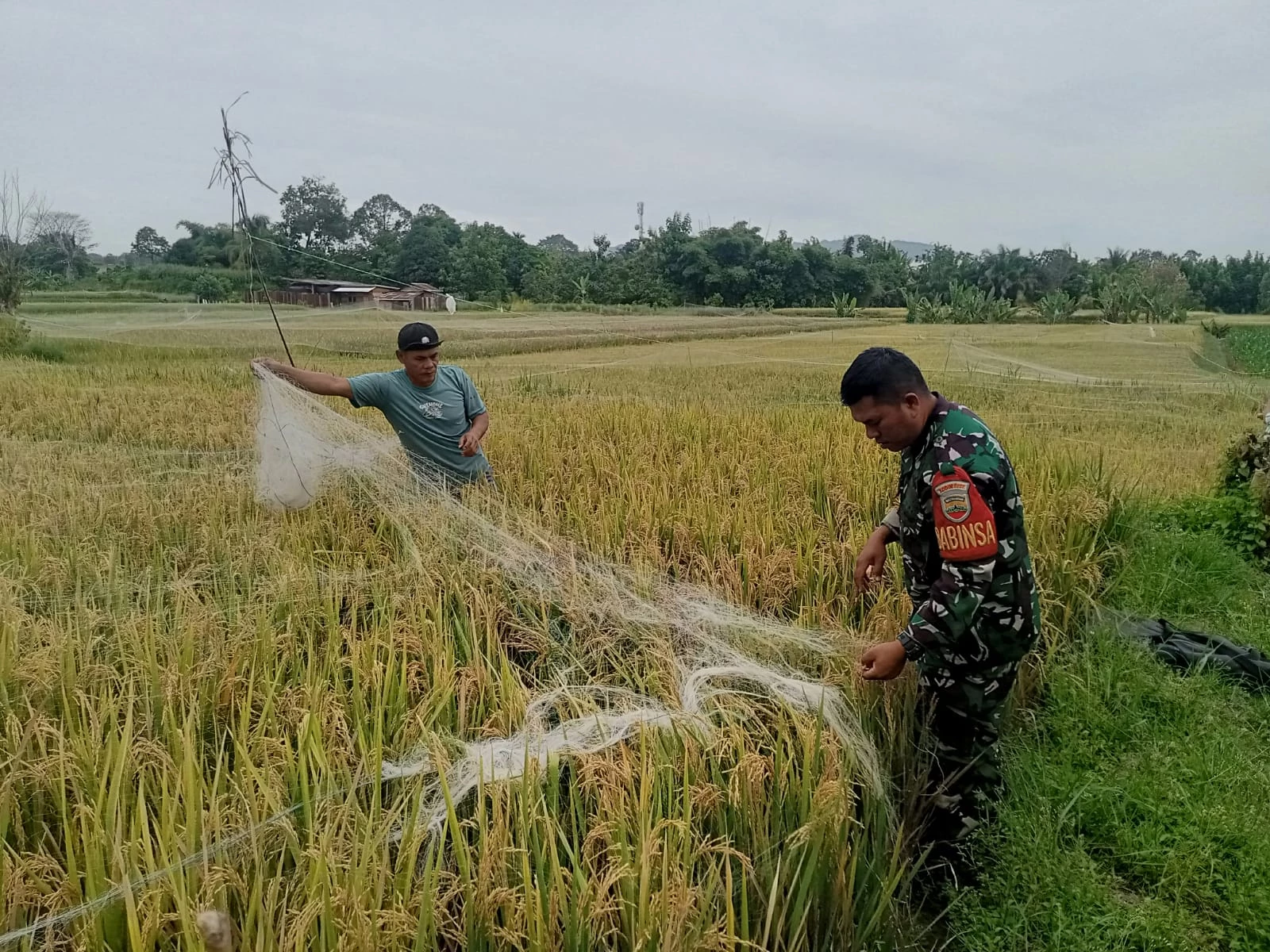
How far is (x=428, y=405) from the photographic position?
3.89 metres

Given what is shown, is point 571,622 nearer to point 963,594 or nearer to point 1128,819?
point 963,594

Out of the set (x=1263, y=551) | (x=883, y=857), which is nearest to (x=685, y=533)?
(x=883, y=857)

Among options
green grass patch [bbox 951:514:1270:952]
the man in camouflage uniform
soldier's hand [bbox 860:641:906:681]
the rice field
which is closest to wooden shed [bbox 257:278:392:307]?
the rice field

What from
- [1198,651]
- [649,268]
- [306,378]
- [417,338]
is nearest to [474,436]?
[417,338]

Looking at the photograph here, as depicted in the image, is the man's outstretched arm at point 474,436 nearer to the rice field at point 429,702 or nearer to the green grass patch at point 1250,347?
the rice field at point 429,702

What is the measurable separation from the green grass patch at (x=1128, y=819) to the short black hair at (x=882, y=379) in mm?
1374

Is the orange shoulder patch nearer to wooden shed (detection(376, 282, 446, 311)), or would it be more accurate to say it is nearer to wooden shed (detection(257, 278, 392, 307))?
wooden shed (detection(376, 282, 446, 311))

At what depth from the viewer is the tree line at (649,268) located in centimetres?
573

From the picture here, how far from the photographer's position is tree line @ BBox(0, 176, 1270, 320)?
573 cm

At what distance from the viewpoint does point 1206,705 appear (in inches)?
120

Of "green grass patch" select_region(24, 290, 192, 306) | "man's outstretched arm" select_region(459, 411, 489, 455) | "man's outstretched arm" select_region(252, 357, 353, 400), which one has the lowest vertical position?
"man's outstretched arm" select_region(459, 411, 489, 455)

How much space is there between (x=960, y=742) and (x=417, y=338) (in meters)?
2.84

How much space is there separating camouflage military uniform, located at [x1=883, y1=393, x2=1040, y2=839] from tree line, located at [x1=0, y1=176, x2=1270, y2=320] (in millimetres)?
2607

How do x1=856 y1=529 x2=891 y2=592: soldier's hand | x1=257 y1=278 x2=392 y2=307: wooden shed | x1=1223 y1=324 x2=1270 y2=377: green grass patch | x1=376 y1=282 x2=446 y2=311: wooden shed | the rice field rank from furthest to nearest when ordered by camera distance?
x1=1223 y1=324 x2=1270 y2=377: green grass patch → x1=257 y1=278 x2=392 y2=307: wooden shed → x1=376 y1=282 x2=446 y2=311: wooden shed → x1=856 y1=529 x2=891 y2=592: soldier's hand → the rice field
